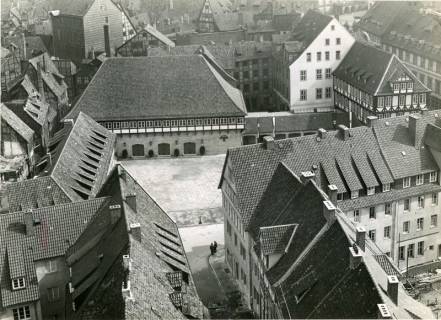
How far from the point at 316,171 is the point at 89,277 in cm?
2427

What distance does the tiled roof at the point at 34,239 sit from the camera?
175 feet

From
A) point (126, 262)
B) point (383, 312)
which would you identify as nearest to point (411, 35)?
point (126, 262)

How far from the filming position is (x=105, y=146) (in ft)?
Answer: 275

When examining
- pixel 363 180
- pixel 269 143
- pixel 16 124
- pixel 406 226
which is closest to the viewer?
pixel 269 143

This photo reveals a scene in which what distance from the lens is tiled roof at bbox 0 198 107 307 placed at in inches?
2095

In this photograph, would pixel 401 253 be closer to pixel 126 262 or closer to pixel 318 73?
pixel 126 262

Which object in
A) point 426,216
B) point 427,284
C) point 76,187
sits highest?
point 76,187

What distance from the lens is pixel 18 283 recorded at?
53.3 m

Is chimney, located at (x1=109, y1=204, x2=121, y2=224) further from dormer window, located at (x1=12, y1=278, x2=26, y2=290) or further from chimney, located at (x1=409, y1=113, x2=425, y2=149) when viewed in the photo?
chimney, located at (x1=409, y1=113, x2=425, y2=149)

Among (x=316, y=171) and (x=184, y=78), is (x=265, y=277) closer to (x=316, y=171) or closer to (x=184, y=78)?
(x=316, y=171)

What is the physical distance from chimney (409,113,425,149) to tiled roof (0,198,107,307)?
31949mm

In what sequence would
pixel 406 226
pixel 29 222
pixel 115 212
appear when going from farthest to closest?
pixel 406 226, pixel 29 222, pixel 115 212

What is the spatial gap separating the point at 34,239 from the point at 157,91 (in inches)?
1969

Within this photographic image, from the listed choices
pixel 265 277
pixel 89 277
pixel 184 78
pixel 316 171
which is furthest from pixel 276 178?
pixel 184 78
